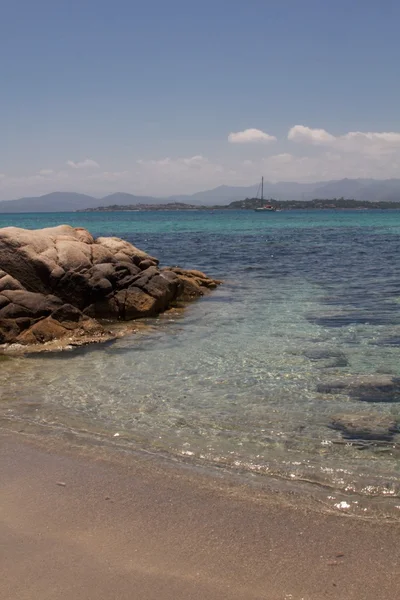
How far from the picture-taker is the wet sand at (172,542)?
404cm

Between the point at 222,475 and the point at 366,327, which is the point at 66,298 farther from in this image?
the point at 222,475

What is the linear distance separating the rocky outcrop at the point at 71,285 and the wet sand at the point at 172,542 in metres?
7.29

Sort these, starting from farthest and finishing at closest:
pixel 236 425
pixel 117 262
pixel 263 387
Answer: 1. pixel 117 262
2. pixel 263 387
3. pixel 236 425

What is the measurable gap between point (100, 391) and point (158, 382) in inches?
38.2

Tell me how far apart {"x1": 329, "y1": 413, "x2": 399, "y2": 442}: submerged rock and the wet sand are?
201 cm

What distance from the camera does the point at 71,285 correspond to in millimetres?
14984

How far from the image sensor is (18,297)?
44.0ft

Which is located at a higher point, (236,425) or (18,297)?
(18,297)

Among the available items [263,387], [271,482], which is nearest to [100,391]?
[263,387]

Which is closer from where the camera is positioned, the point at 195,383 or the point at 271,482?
the point at 271,482

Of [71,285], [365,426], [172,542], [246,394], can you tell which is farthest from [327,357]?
[71,285]

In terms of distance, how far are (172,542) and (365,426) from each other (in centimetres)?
350

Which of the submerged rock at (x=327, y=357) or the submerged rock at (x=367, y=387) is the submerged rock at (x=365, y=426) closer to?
the submerged rock at (x=367, y=387)

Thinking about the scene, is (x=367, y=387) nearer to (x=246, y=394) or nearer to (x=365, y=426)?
(x=365, y=426)
